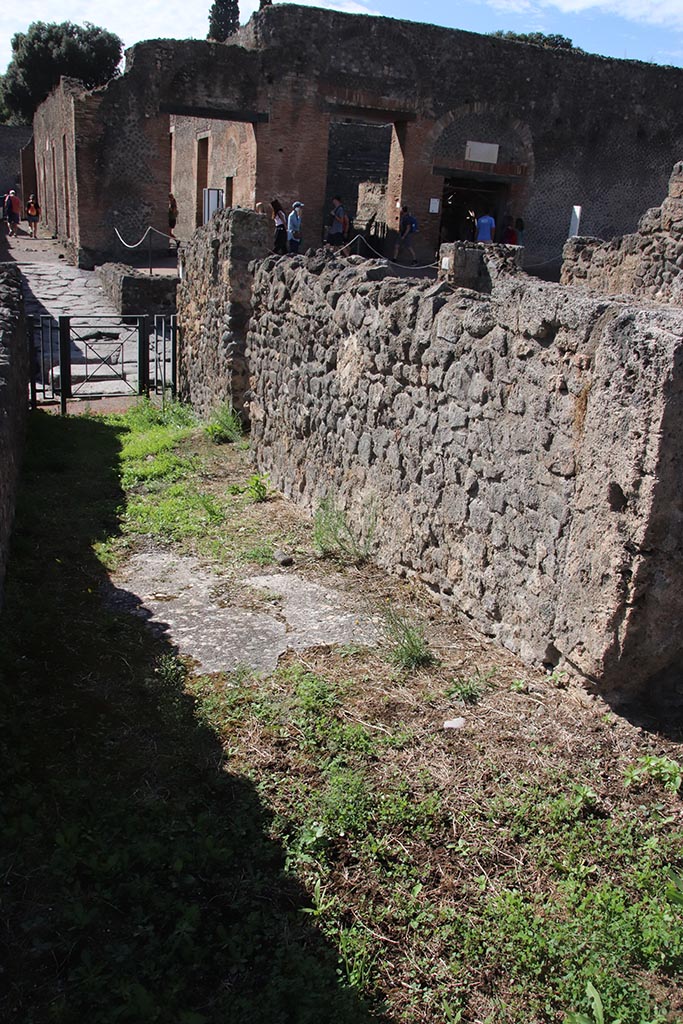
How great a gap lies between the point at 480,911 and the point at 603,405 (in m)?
1.94

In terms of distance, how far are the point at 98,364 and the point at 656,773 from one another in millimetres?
12084

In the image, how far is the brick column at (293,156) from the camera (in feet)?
71.0

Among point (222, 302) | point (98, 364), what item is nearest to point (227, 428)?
point (222, 302)

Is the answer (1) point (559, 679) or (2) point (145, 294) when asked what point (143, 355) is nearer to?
(2) point (145, 294)

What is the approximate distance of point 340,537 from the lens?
5.68m

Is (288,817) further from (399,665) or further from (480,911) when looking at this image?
(399,665)

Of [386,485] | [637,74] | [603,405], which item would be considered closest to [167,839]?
[603,405]

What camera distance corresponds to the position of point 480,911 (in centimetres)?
269

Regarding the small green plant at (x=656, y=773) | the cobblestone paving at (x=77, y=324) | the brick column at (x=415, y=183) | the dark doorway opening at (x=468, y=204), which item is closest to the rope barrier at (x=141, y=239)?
the cobblestone paving at (x=77, y=324)

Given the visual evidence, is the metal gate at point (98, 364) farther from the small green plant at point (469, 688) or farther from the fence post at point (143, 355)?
the small green plant at point (469, 688)

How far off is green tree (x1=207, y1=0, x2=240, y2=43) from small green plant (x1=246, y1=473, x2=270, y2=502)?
50.5m

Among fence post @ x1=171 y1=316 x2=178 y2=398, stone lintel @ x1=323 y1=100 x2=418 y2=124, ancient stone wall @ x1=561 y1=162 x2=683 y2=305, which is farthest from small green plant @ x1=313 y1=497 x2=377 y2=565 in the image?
stone lintel @ x1=323 y1=100 x2=418 y2=124

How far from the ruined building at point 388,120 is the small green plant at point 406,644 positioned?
19.9m

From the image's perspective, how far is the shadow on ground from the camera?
2.36 m
